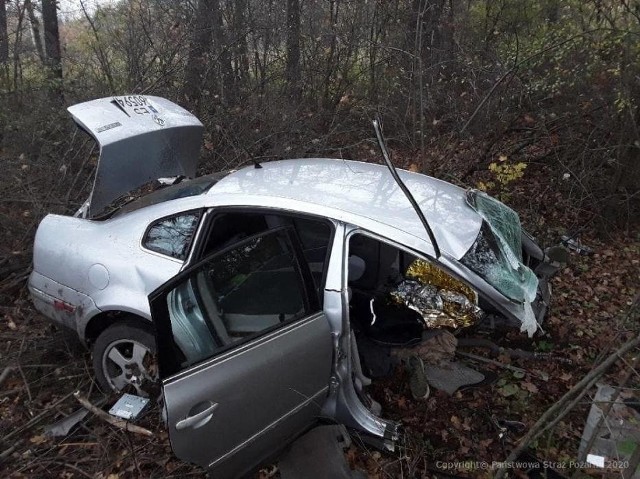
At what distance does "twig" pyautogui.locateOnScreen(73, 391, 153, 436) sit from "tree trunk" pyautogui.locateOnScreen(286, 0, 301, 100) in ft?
20.7

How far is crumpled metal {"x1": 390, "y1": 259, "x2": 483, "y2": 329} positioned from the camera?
3.70 meters

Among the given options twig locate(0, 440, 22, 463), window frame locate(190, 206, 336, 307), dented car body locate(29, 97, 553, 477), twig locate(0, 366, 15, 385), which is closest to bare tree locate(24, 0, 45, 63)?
dented car body locate(29, 97, 553, 477)

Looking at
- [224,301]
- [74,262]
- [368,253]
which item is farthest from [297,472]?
[74,262]

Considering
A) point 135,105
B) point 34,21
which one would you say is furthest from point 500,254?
point 34,21

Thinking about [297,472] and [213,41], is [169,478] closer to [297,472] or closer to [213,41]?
[297,472]

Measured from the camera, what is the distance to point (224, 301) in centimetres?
251

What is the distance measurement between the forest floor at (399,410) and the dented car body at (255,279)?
0.94 ft

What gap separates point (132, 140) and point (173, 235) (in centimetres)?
77

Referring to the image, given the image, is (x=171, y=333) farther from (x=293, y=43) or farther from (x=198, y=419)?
(x=293, y=43)

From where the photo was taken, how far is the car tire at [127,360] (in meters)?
3.14

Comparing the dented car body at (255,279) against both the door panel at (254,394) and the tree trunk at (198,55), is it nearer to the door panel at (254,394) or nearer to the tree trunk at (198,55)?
the door panel at (254,394)

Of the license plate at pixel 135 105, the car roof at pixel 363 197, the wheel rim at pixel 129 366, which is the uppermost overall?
the license plate at pixel 135 105

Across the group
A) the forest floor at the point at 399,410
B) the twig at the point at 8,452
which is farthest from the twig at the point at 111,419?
the twig at the point at 8,452

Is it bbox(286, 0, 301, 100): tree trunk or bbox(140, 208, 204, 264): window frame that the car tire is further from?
bbox(286, 0, 301, 100): tree trunk
